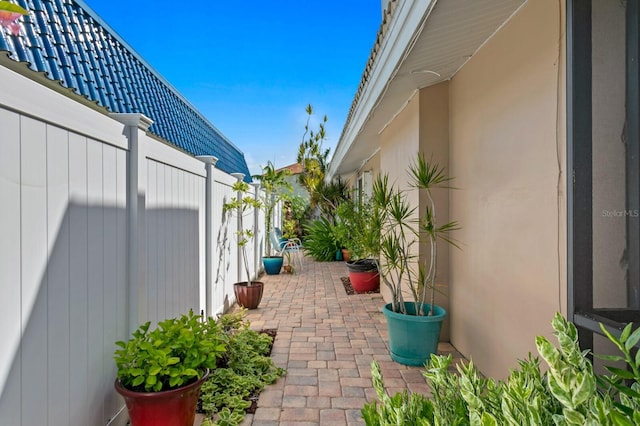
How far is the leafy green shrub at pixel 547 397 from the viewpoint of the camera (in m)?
0.85

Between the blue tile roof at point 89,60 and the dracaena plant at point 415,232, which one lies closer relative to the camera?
the blue tile roof at point 89,60

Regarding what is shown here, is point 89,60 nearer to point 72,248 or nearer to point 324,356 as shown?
point 72,248

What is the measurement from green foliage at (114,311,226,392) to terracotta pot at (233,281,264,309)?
2.60 m

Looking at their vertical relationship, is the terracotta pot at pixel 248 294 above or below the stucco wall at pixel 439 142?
below

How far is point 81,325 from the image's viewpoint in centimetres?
169

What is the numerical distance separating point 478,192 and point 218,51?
8.16 m

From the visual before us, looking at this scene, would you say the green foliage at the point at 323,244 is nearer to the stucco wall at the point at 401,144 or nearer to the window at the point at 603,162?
the stucco wall at the point at 401,144

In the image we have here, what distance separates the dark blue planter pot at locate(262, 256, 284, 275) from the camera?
7449 mm

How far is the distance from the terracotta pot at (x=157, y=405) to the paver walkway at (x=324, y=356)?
52 cm

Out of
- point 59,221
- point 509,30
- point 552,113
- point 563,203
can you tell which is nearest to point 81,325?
point 59,221

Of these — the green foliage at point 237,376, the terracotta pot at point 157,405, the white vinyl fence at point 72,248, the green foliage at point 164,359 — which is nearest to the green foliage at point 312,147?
the green foliage at point 237,376

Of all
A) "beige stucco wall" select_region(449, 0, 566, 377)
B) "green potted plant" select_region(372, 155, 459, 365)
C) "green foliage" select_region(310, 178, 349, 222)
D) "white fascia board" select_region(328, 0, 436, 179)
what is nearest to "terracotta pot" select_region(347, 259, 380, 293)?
"green potted plant" select_region(372, 155, 459, 365)

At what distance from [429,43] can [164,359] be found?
2610 millimetres

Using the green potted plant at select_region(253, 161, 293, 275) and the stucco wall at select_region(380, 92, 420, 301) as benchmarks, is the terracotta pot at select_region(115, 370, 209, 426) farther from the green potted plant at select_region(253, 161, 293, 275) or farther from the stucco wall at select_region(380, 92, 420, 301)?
the green potted plant at select_region(253, 161, 293, 275)
